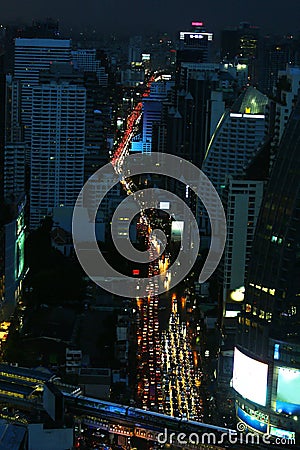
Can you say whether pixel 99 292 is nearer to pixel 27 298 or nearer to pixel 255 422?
pixel 27 298

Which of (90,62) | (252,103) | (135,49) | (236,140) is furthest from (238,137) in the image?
(135,49)

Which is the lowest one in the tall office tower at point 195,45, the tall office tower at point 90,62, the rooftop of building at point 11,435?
the rooftop of building at point 11,435

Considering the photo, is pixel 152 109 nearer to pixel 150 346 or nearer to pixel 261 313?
pixel 150 346

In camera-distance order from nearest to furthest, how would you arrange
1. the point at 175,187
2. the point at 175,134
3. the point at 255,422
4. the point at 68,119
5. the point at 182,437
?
1. the point at 182,437
2. the point at 255,422
3. the point at 68,119
4. the point at 175,187
5. the point at 175,134

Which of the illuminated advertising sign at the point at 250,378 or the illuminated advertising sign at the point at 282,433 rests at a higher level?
the illuminated advertising sign at the point at 250,378

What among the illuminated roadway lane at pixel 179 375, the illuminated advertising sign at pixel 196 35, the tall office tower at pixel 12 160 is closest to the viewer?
the illuminated roadway lane at pixel 179 375

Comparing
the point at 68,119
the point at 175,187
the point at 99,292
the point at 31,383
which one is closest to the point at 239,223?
the point at 99,292

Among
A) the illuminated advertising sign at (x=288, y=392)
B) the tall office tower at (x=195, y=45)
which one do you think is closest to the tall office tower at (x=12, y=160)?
the illuminated advertising sign at (x=288, y=392)

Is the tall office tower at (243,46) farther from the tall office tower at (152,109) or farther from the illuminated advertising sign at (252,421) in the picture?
the illuminated advertising sign at (252,421)
